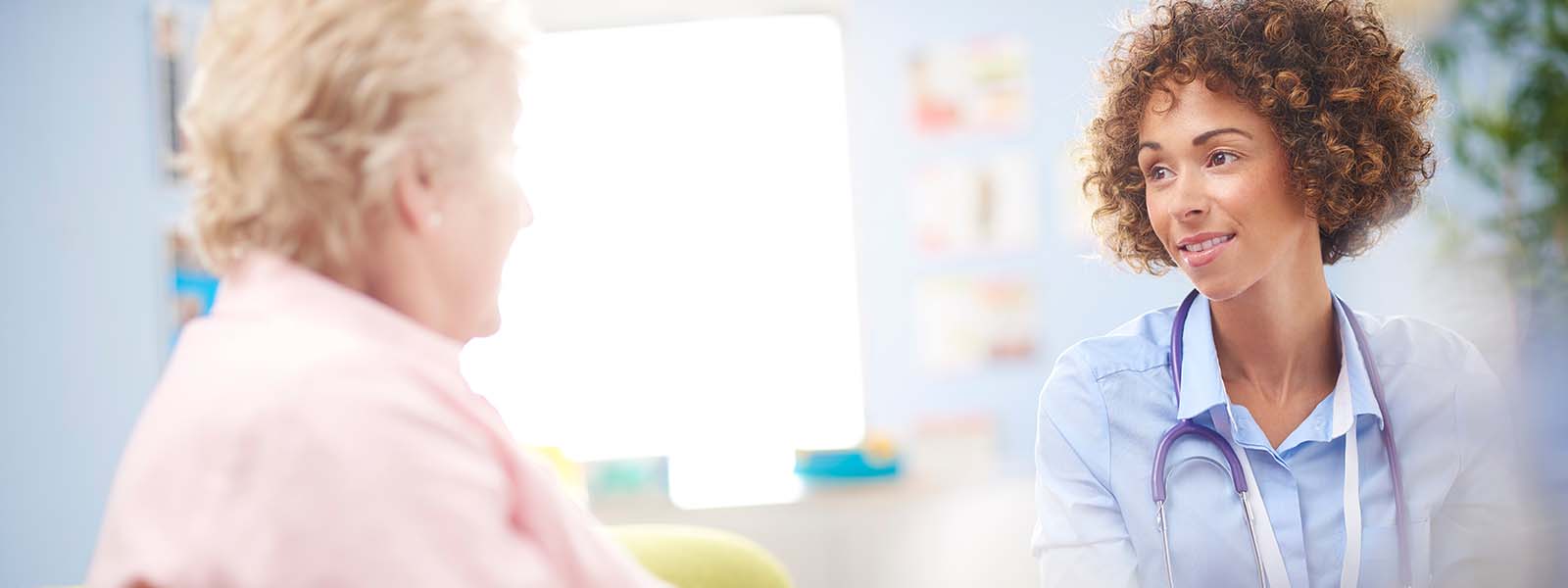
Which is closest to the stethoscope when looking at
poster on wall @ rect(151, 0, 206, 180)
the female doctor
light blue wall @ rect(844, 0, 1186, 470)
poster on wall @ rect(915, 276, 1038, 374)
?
the female doctor

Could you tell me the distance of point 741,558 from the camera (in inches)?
56.7

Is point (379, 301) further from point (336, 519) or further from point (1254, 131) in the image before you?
point (1254, 131)

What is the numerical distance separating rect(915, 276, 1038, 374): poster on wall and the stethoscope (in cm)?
216

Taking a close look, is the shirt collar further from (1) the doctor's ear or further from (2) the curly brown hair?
(1) the doctor's ear

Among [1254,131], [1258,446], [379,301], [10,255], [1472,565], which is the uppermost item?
[10,255]

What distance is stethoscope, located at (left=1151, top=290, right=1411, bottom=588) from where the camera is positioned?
115 centimetres

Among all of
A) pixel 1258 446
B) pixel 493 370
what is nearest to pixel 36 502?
pixel 493 370

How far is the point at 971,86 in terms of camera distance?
348 cm

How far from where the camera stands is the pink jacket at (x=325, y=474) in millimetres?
743

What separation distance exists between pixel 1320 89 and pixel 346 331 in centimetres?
86

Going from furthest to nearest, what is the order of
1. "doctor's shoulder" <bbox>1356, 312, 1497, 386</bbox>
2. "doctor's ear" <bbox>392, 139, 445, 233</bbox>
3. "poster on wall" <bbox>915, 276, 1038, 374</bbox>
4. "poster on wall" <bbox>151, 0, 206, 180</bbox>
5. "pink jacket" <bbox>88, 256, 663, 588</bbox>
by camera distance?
"poster on wall" <bbox>915, 276, 1038, 374</bbox> → "poster on wall" <bbox>151, 0, 206, 180</bbox> → "doctor's shoulder" <bbox>1356, 312, 1497, 386</bbox> → "doctor's ear" <bbox>392, 139, 445, 233</bbox> → "pink jacket" <bbox>88, 256, 663, 588</bbox>

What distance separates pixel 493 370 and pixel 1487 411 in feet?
8.44

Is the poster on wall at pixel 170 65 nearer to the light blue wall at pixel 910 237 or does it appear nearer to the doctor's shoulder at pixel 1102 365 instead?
the light blue wall at pixel 910 237

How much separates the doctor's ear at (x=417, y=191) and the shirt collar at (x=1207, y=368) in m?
0.72
